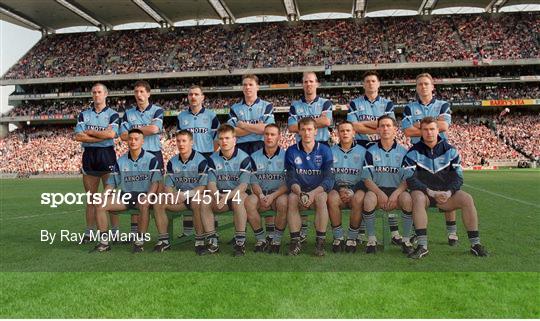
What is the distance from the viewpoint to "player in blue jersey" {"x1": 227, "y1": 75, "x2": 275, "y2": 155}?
6023mm

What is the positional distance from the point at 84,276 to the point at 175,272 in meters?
0.86

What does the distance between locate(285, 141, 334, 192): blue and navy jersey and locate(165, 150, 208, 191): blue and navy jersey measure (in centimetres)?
106

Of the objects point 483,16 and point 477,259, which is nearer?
point 477,259

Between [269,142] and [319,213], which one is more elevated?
[269,142]

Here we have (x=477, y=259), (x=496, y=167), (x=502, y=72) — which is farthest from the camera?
(x=502, y=72)

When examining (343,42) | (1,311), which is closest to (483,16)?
(343,42)

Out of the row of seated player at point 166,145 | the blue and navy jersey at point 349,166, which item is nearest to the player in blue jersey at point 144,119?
the blue and navy jersey at point 349,166

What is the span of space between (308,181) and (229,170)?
3.18 feet

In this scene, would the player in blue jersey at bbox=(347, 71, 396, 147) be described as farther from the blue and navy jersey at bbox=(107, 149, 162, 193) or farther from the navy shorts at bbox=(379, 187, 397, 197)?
the blue and navy jersey at bbox=(107, 149, 162, 193)

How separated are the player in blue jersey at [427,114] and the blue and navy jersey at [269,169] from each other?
5.44 feet

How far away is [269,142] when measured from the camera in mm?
5594

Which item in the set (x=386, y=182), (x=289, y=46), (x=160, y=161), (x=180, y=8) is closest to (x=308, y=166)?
(x=386, y=182)

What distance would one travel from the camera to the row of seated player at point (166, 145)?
32.7 m

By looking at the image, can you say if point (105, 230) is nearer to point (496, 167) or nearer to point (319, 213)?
point (319, 213)
